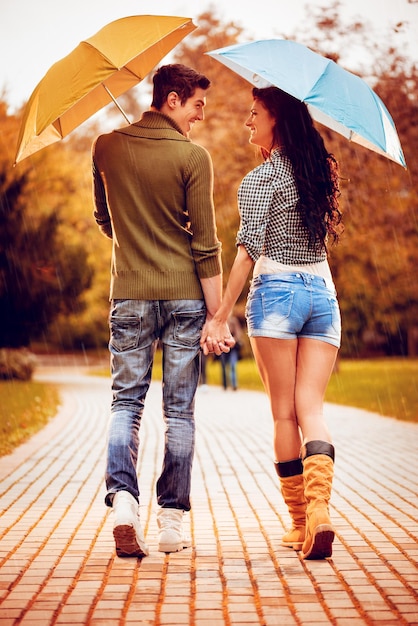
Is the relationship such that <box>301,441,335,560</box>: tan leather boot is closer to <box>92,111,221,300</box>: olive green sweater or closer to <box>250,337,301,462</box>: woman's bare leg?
<box>250,337,301,462</box>: woman's bare leg

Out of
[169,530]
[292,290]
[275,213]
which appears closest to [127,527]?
[169,530]

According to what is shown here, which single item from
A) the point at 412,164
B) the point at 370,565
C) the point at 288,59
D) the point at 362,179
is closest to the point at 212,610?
the point at 370,565

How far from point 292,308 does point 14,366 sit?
69.5ft

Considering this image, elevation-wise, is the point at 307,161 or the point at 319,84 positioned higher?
the point at 319,84

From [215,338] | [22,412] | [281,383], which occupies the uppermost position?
[215,338]

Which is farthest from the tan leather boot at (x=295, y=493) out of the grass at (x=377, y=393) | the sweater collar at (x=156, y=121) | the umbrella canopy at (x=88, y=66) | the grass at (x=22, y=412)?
the grass at (x=377, y=393)

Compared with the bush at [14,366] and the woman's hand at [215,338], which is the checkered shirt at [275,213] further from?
the bush at [14,366]

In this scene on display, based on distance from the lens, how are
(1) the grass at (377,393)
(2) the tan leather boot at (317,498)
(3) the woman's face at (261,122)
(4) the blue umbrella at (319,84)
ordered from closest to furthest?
(2) the tan leather boot at (317,498), (4) the blue umbrella at (319,84), (3) the woman's face at (261,122), (1) the grass at (377,393)

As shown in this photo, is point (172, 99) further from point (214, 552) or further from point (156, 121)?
point (214, 552)

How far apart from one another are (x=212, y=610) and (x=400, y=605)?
71 centimetres

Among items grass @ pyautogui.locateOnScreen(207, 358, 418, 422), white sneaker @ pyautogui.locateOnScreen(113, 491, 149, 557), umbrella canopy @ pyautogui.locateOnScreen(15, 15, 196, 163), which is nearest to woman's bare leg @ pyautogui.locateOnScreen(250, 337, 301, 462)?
white sneaker @ pyautogui.locateOnScreen(113, 491, 149, 557)

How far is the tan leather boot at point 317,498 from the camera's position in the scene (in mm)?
4109

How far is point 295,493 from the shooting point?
14.6 feet

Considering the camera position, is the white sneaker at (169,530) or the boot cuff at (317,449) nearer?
the boot cuff at (317,449)
